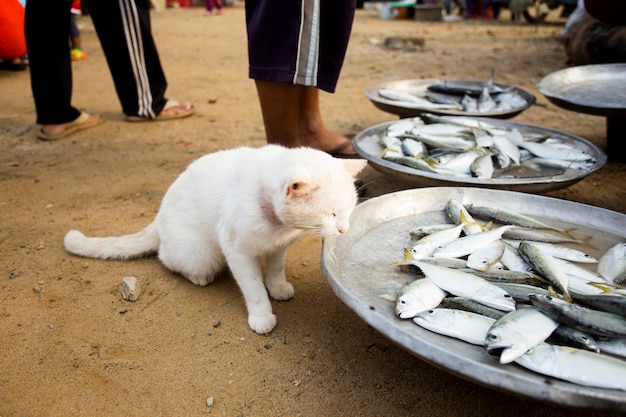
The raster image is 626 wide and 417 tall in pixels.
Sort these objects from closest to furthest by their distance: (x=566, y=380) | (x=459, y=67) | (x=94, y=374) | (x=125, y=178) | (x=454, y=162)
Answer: (x=566, y=380), (x=94, y=374), (x=454, y=162), (x=125, y=178), (x=459, y=67)

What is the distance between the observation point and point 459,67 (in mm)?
7742

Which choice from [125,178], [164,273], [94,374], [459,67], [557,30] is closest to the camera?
[94,374]

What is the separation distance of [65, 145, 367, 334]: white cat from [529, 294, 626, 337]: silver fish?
0.78m

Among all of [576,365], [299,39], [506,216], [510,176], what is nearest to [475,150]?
[510,176]

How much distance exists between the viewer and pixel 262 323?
2137 millimetres

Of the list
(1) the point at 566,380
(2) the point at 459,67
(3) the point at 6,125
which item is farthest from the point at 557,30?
(1) the point at 566,380

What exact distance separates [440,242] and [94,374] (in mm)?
1536

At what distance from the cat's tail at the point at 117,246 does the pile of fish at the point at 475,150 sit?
57.4 inches

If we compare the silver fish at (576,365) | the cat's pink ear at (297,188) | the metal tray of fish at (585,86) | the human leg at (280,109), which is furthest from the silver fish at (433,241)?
the metal tray of fish at (585,86)

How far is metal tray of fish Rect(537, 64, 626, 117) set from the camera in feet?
11.0

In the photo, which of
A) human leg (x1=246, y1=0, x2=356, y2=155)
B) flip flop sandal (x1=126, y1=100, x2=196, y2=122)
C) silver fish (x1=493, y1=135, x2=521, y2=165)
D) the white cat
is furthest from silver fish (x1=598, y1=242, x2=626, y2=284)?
flip flop sandal (x1=126, y1=100, x2=196, y2=122)

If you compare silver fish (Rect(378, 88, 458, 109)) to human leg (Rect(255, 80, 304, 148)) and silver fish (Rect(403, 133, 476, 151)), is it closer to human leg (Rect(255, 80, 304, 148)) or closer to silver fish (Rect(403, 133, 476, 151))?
silver fish (Rect(403, 133, 476, 151))

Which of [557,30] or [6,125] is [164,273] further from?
[557,30]

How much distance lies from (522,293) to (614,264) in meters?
0.46
